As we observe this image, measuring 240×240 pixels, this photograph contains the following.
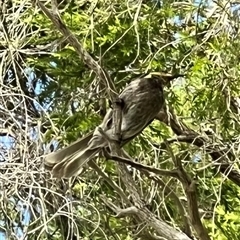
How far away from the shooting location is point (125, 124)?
1.92 metres

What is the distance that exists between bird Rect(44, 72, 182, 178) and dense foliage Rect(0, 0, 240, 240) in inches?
4.7

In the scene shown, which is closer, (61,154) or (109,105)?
(61,154)

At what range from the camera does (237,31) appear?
204 centimetres

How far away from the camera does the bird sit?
5.72 feet

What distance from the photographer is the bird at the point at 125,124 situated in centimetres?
174

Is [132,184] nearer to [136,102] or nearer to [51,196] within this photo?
[136,102]

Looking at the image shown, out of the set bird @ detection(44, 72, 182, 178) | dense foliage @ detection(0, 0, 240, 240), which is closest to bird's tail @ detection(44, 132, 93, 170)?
bird @ detection(44, 72, 182, 178)

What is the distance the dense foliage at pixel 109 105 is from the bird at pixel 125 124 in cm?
12

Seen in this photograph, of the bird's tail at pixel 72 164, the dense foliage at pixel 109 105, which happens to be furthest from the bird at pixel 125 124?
the dense foliage at pixel 109 105

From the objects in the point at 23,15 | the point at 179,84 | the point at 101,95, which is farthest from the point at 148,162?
the point at 23,15

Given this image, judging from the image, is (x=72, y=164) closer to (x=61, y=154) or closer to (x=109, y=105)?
(x=61, y=154)

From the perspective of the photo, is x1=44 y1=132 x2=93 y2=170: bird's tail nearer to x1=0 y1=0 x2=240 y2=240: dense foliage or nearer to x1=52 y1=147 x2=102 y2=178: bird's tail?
x1=52 y1=147 x2=102 y2=178: bird's tail

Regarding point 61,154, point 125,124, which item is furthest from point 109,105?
point 61,154

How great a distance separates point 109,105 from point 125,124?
4.2 inches
